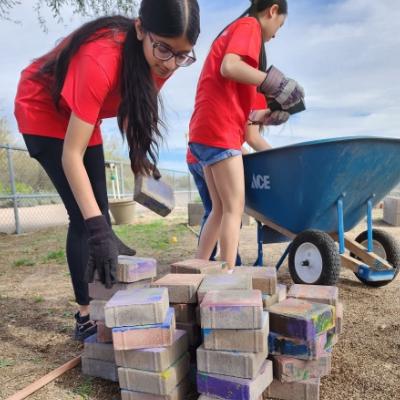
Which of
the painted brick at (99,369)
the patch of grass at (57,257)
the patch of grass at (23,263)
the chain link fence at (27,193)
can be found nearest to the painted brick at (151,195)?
the painted brick at (99,369)

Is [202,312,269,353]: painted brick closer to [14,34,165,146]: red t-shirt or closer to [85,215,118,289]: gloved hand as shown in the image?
[85,215,118,289]: gloved hand

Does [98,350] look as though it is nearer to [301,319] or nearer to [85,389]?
[85,389]

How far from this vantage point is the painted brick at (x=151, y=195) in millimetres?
1866

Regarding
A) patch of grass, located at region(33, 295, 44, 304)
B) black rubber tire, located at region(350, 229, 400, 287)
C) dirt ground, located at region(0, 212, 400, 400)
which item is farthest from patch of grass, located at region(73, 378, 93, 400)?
black rubber tire, located at region(350, 229, 400, 287)

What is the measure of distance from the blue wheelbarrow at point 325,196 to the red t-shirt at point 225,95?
1.30 feet

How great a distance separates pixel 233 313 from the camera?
1.22 m

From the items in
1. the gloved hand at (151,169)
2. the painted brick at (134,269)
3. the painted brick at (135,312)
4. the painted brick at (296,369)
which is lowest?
the painted brick at (296,369)

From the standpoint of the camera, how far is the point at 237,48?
2057 millimetres

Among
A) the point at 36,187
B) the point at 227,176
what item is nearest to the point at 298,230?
the point at 227,176

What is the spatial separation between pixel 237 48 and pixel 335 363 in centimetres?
159

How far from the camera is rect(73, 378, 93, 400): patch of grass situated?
1425mm

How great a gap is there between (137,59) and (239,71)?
74cm

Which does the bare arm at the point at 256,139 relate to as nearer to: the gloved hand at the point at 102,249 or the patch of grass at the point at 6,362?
the gloved hand at the point at 102,249

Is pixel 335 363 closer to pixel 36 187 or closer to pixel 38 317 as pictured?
pixel 38 317
